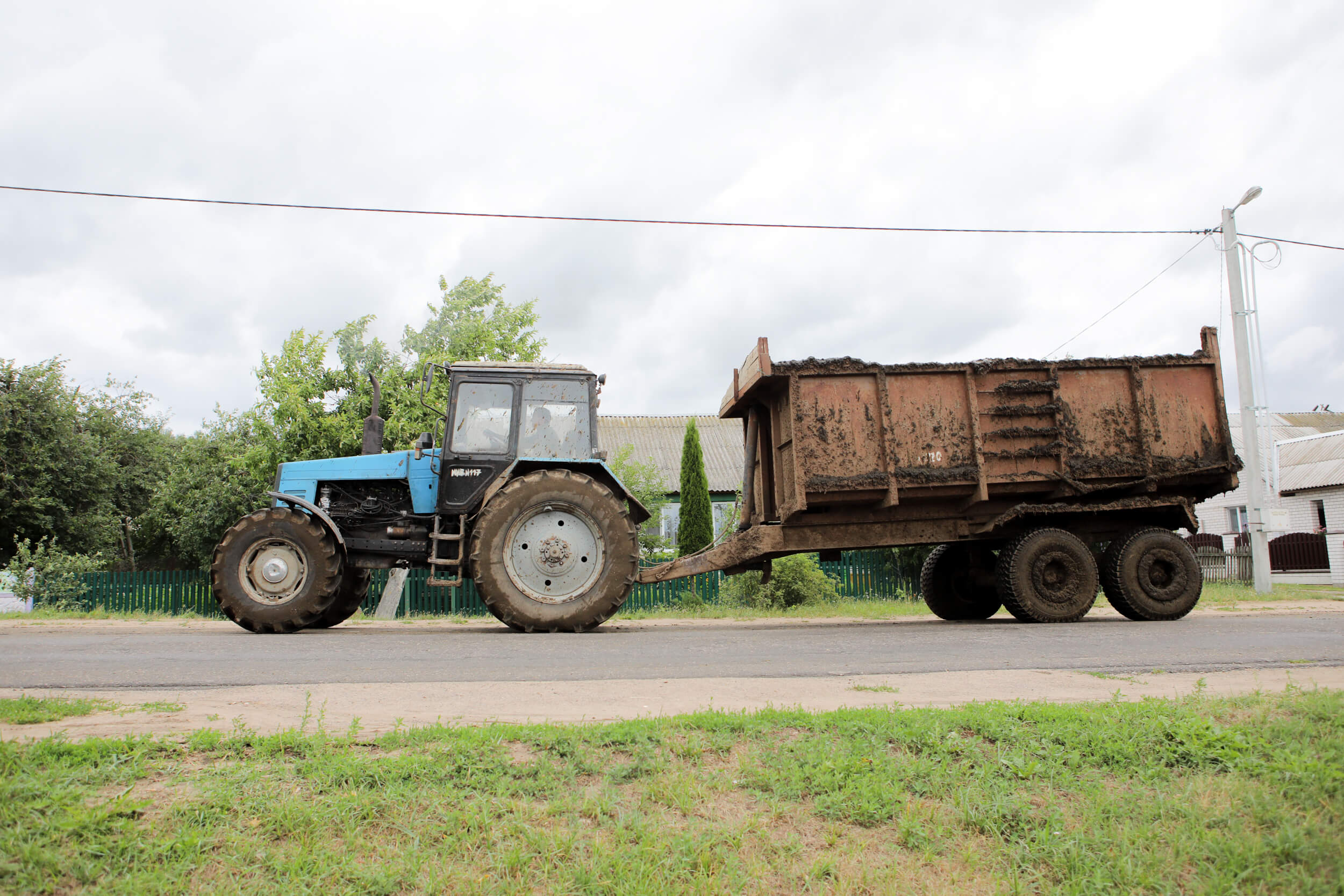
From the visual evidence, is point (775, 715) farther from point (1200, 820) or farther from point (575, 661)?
point (575, 661)

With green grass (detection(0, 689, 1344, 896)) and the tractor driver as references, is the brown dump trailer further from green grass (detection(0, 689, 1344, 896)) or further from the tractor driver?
green grass (detection(0, 689, 1344, 896))

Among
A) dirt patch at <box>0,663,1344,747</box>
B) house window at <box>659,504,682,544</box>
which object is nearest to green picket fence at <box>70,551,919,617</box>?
house window at <box>659,504,682,544</box>

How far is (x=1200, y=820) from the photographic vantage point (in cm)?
280

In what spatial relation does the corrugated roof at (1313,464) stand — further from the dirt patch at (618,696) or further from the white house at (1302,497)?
the dirt patch at (618,696)

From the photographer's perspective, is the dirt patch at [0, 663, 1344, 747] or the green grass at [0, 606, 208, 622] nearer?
the dirt patch at [0, 663, 1344, 747]

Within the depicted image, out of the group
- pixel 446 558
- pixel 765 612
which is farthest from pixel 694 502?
pixel 446 558

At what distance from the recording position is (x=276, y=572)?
8664 mm

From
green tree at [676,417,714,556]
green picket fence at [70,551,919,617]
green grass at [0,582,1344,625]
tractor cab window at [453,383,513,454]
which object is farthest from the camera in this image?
green tree at [676,417,714,556]

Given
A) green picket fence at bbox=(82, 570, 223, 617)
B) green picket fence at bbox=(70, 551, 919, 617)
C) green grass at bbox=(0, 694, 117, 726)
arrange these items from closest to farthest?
green grass at bbox=(0, 694, 117, 726) < green picket fence at bbox=(70, 551, 919, 617) < green picket fence at bbox=(82, 570, 223, 617)

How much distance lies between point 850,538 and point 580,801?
23.0 feet

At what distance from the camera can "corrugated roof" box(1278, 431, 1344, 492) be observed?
2634 cm

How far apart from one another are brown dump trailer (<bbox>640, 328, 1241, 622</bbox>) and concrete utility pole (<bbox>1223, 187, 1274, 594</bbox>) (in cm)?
675

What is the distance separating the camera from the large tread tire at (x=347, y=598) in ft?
32.1

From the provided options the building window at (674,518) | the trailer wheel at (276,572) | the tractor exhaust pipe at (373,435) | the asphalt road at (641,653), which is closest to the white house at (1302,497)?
the building window at (674,518)
